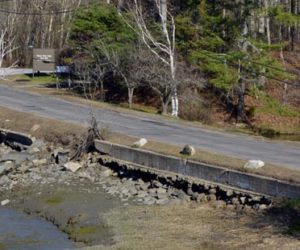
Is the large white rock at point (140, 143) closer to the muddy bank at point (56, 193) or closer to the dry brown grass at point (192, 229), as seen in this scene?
the muddy bank at point (56, 193)

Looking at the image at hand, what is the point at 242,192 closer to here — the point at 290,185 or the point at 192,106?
the point at 290,185

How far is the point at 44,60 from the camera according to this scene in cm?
5784

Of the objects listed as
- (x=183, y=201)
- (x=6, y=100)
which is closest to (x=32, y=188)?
(x=183, y=201)

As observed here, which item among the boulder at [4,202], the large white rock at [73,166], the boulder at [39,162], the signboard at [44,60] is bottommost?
the boulder at [4,202]

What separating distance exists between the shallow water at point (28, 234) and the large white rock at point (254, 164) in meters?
5.63

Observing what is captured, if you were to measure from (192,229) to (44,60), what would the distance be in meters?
40.5

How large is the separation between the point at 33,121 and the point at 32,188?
9.60 meters

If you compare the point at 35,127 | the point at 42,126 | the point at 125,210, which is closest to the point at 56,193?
the point at 125,210

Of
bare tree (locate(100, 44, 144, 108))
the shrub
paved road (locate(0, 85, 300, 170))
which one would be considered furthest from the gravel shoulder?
bare tree (locate(100, 44, 144, 108))

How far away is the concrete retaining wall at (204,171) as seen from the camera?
20.3m

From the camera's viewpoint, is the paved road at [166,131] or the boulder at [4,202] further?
the paved road at [166,131]

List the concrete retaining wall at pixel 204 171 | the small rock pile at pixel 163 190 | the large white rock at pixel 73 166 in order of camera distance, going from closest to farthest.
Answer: the concrete retaining wall at pixel 204 171
the small rock pile at pixel 163 190
the large white rock at pixel 73 166

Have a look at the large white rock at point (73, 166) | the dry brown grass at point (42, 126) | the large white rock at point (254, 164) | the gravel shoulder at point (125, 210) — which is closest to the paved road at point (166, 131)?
the dry brown grass at point (42, 126)

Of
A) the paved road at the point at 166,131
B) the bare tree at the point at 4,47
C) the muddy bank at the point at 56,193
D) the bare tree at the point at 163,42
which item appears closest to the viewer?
the muddy bank at the point at 56,193
